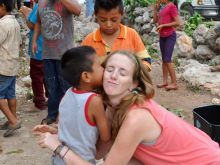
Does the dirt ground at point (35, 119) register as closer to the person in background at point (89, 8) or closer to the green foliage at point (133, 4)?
the green foliage at point (133, 4)

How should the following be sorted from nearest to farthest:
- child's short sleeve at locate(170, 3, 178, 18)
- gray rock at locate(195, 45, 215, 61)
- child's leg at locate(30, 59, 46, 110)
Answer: child's leg at locate(30, 59, 46, 110), child's short sleeve at locate(170, 3, 178, 18), gray rock at locate(195, 45, 215, 61)

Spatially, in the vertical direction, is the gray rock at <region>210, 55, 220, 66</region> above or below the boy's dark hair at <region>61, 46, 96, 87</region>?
below

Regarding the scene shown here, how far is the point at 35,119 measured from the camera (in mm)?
4988

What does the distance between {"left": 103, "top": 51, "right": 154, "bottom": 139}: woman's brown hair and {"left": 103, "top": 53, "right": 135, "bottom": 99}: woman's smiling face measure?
0.03 m

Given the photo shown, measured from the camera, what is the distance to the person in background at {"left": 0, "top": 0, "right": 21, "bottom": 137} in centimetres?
423

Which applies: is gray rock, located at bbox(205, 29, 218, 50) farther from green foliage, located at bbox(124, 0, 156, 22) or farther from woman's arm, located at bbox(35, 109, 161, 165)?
woman's arm, located at bbox(35, 109, 161, 165)

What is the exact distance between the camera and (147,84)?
7.19 feet

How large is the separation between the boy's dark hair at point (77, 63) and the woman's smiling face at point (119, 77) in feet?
0.39

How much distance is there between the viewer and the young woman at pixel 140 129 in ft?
6.62

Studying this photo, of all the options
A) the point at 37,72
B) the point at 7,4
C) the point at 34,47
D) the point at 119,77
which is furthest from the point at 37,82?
the point at 119,77

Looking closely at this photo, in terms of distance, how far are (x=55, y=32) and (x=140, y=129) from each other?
8.16 feet

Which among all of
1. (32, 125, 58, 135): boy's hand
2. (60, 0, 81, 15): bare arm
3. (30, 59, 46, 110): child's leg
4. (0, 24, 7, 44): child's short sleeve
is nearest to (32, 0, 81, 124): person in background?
(60, 0, 81, 15): bare arm

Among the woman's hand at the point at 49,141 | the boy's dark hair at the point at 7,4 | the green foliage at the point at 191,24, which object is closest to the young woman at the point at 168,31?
the boy's dark hair at the point at 7,4

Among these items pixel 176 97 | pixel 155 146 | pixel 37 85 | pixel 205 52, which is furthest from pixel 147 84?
pixel 205 52
